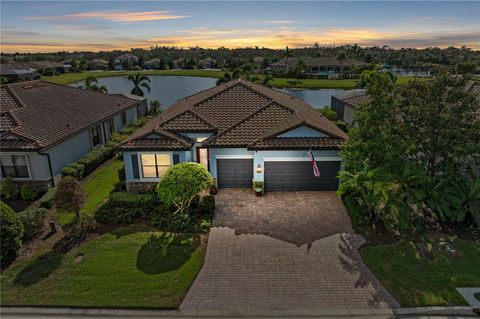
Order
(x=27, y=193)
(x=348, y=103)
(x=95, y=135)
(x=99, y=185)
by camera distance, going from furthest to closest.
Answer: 1. (x=348, y=103)
2. (x=95, y=135)
3. (x=99, y=185)
4. (x=27, y=193)

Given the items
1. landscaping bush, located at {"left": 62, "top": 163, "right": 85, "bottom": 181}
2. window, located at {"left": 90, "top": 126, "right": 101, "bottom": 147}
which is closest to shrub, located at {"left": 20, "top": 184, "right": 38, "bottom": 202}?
landscaping bush, located at {"left": 62, "top": 163, "right": 85, "bottom": 181}

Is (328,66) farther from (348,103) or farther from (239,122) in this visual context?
(239,122)

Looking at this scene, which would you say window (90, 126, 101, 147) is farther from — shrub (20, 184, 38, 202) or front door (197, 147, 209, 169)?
front door (197, 147, 209, 169)

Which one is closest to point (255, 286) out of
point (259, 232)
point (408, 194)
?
point (259, 232)

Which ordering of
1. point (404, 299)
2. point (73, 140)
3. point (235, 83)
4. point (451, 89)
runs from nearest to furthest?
1. point (404, 299)
2. point (451, 89)
3. point (73, 140)
4. point (235, 83)

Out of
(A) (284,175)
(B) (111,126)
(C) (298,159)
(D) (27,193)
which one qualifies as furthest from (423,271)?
(B) (111,126)

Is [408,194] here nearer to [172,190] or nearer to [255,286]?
[255,286]

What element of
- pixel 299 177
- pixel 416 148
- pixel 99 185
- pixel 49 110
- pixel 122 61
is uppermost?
pixel 122 61
